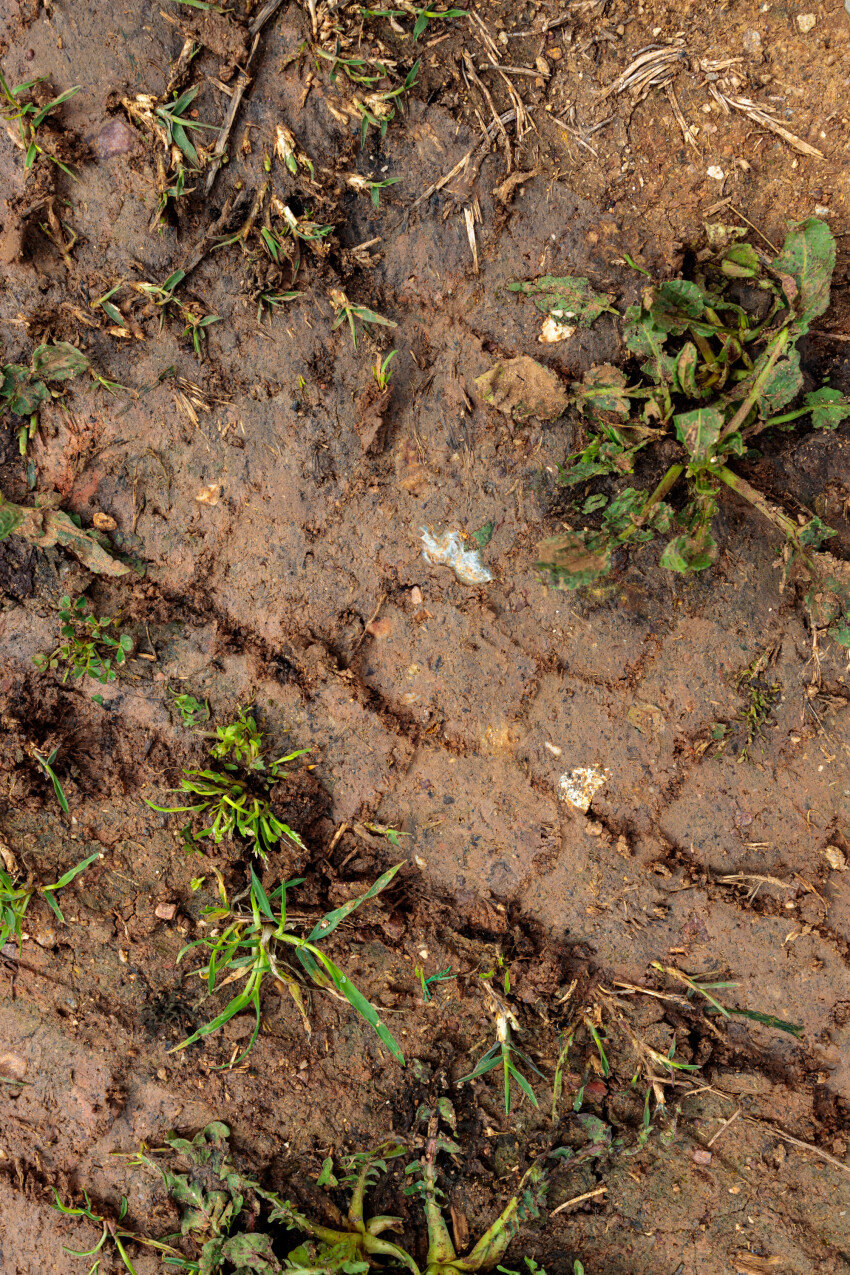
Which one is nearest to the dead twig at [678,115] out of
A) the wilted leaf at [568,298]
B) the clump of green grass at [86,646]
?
the wilted leaf at [568,298]

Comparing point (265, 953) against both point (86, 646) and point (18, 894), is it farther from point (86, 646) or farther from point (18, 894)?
point (86, 646)

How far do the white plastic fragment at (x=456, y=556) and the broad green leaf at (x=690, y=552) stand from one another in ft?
1.86

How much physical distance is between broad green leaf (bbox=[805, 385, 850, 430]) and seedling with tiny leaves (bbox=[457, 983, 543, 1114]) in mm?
2132

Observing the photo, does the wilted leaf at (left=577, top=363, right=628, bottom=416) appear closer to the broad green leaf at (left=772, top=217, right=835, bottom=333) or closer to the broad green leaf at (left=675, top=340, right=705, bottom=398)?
the broad green leaf at (left=675, top=340, right=705, bottom=398)

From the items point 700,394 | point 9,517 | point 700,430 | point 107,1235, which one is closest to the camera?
point 700,430

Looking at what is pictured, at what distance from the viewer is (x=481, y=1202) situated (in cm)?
255

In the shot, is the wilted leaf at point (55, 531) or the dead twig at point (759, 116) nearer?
the dead twig at point (759, 116)

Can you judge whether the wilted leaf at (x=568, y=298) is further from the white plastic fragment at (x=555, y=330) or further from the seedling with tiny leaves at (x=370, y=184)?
the seedling with tiny leaves at (x=370, y=184)

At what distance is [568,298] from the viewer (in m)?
2.35

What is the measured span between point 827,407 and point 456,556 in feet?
4.08

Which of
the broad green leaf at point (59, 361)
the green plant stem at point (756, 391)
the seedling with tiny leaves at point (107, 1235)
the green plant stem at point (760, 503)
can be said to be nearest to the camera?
the green plant stem at point (756, 391)

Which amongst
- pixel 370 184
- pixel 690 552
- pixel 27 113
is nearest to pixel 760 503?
pixel 690 552

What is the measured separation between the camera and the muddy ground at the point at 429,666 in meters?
2.34

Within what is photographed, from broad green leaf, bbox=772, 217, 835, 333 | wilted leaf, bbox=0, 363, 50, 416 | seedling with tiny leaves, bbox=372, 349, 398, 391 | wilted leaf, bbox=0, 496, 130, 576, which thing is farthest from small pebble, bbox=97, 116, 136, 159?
broad green leaf, bbox=772, 217, 835, 333
